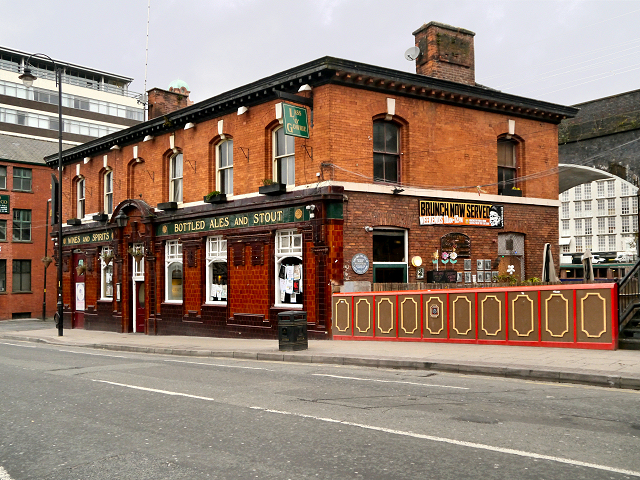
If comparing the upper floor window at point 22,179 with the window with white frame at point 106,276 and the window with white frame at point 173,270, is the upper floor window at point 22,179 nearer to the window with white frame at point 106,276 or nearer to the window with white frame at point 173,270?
the window with white frame at point 106,276

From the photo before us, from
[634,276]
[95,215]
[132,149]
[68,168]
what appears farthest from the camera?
[68,168]

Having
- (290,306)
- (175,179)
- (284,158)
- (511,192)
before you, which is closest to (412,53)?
(511,192)

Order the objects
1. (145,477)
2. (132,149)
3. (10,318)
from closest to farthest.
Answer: (145,477) → (132,149) → (10,318)

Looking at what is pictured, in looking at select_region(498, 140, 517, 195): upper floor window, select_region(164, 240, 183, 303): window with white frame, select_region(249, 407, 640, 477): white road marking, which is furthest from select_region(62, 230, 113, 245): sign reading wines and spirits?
select_region(249, 407, 640, 477): white road marking

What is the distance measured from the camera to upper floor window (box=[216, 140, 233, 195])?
23016 mm

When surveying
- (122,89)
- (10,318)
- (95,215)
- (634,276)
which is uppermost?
(122,89)

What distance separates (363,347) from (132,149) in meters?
16.8

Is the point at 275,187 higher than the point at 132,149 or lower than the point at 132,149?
lower

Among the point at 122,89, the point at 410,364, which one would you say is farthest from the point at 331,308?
the point at 122,89

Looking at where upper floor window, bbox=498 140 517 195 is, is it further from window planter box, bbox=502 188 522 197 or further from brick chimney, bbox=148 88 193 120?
brick chimney, bbox=148 88 193 120

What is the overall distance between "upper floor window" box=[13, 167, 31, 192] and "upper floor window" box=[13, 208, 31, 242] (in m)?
1.64

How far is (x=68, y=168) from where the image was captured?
33312 mm

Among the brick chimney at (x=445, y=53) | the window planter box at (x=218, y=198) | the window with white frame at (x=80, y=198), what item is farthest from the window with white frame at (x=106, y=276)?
the brick chimney at (x=445, y=53)

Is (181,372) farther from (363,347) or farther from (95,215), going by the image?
(95,215)
